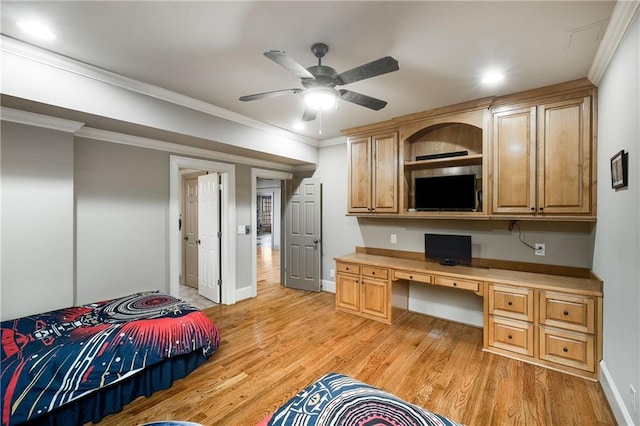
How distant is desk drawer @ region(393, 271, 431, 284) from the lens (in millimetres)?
3318

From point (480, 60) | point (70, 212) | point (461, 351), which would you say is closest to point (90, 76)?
point (70, 212)

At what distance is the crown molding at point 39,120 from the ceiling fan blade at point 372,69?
2.60 metres

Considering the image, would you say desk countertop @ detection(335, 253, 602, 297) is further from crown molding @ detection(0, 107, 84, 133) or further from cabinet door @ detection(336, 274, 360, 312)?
crown molding @ detection(0, 107, 84, 133)

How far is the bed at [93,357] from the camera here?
5.91 ft

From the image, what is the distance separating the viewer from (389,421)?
54.2 inches

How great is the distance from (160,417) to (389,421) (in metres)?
1.69

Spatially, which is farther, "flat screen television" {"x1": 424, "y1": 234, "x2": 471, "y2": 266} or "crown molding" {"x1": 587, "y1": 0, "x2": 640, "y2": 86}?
"flat screen television" {"x1": 424, "y1": 234, "x2": 471, "y2": 266}

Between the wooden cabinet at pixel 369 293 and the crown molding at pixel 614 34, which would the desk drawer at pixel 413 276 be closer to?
the wooden cabinet at pixel 369 293

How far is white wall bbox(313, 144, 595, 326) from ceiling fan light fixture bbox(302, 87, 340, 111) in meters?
2.45

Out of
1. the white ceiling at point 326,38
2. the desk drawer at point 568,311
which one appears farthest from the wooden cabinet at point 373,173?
the desk drawer at point 568,311

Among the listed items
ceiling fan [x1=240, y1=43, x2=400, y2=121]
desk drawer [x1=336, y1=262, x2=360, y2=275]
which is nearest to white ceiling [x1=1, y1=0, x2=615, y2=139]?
ceiling fan [x1=240, y1=43, x2=400, y2=121]

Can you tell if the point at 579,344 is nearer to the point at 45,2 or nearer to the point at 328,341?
the point at 328,341

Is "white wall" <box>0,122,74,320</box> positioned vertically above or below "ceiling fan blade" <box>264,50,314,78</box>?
below

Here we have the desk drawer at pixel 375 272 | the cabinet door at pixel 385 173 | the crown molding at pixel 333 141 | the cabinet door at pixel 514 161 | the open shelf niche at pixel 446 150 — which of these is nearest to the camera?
the cabinet door at pixel 514 161
